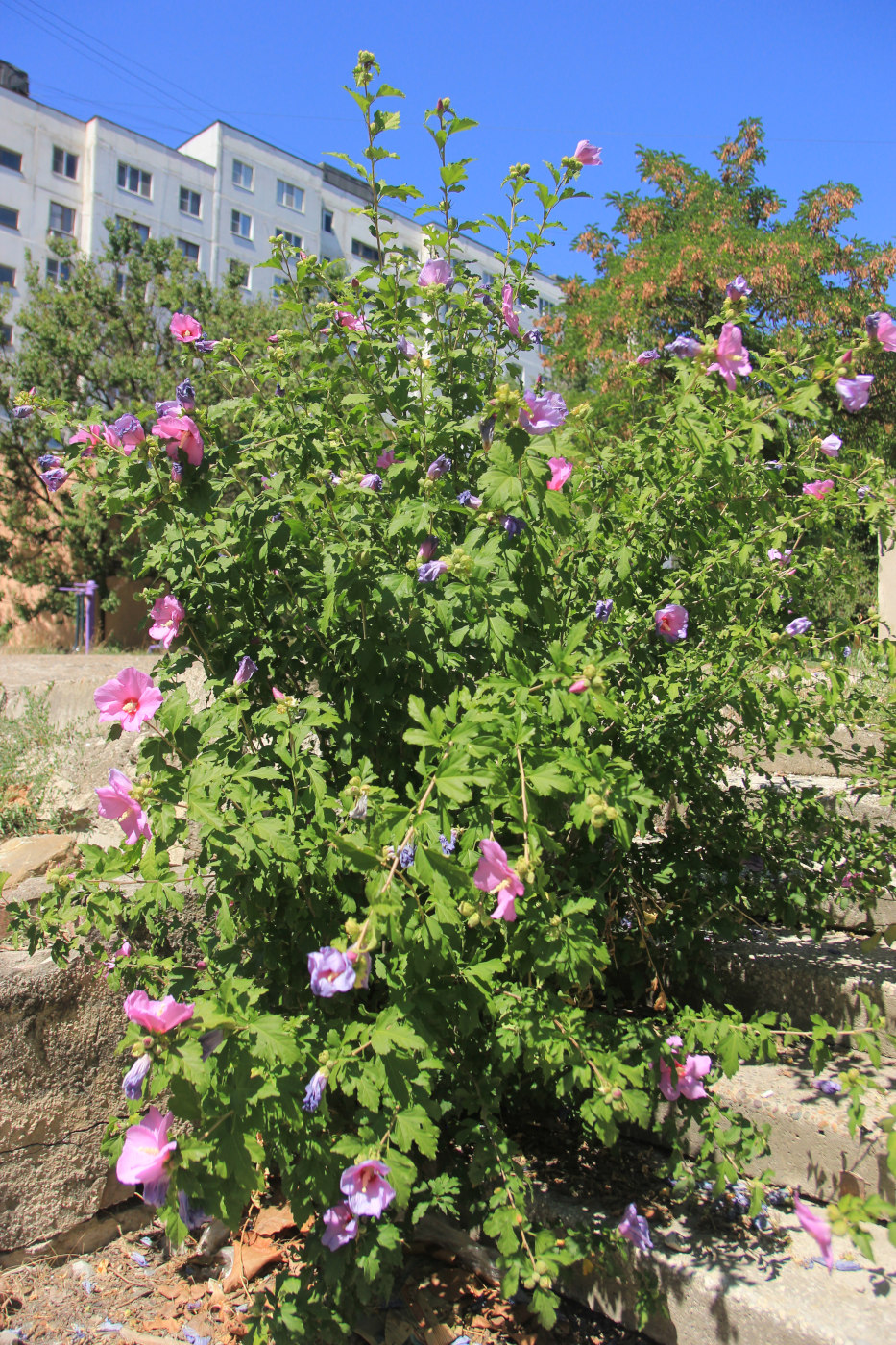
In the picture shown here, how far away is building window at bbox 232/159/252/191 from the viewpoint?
1203 inches

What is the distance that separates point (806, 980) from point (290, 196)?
35.6 metres

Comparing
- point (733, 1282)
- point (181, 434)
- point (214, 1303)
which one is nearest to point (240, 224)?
point (181, 434)

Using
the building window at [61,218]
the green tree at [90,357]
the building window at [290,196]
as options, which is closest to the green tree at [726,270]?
the green tree at [90,357]

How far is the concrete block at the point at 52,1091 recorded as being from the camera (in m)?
2.23

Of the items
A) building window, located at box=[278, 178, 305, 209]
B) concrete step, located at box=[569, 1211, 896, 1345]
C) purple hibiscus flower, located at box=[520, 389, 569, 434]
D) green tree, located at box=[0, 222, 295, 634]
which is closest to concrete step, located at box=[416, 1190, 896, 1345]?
concrete step, located at box=[569, 1211, 896, 1345]

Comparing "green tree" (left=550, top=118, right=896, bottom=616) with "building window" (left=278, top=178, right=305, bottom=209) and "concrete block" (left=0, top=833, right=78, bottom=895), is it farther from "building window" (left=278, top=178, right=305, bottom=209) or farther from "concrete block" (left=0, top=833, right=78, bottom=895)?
"building window" (left=278, top=178, right=305, bottom=209)

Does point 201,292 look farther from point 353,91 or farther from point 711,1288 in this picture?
point 711,1288

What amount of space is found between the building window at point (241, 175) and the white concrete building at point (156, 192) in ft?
0.11

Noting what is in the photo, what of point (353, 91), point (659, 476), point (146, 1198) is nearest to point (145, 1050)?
point (146, 1198)

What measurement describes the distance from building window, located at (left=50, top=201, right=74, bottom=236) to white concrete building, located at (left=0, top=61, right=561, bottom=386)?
3 cm

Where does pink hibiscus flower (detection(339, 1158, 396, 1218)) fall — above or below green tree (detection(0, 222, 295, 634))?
below

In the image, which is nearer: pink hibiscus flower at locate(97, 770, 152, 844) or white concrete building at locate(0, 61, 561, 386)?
pink hibiscus flower at locate(97, 770, 152, 844)

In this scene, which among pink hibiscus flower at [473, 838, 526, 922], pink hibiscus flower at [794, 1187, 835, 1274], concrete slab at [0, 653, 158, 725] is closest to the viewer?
pink hibiscus flower at [473, 838, 526, 922]

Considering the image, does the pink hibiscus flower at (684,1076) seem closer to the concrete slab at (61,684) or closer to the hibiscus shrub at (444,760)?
the hibiscus shrub at (444,760)
